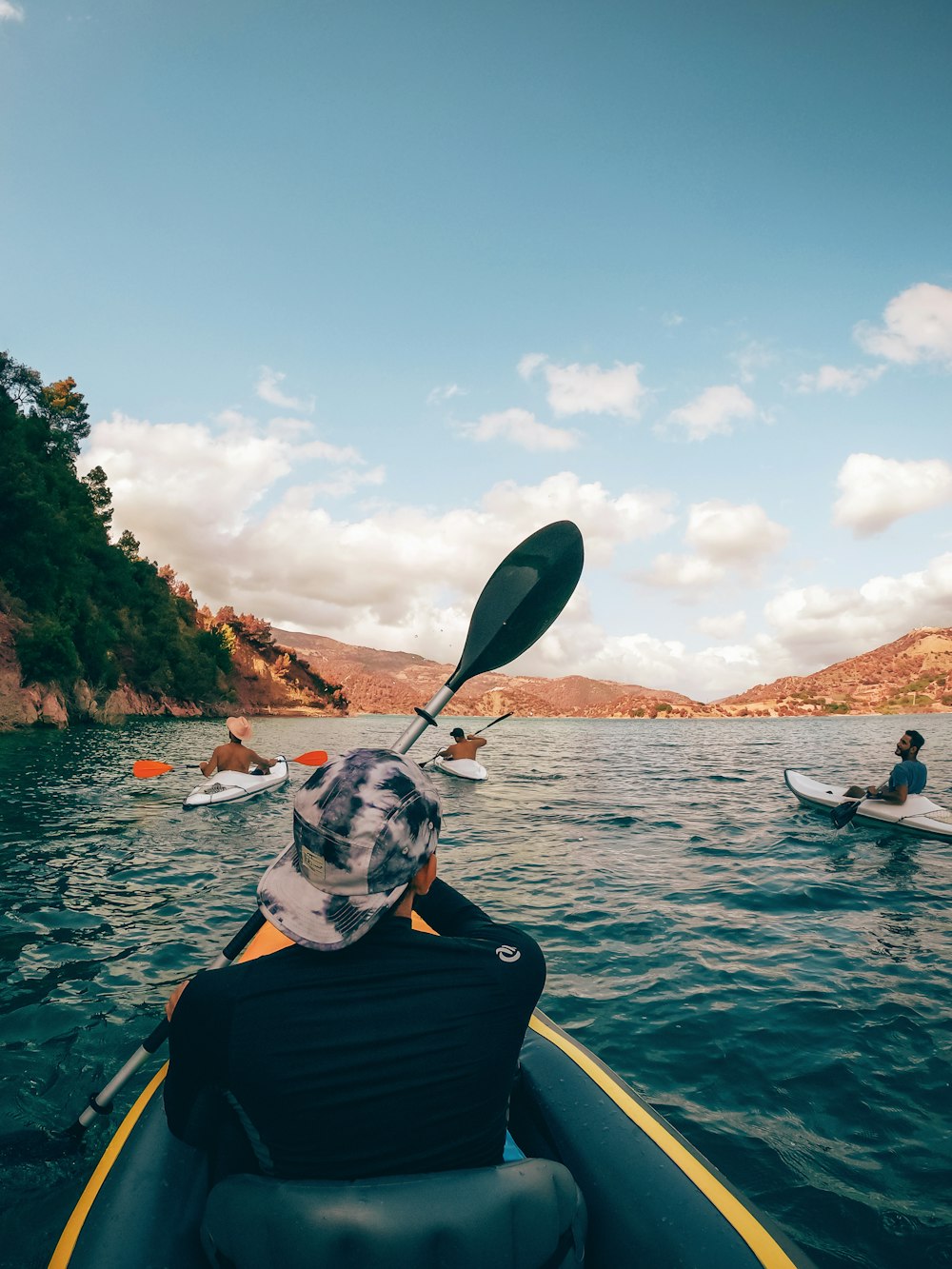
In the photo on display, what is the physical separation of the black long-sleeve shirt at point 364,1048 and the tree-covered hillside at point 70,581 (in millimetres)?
37331

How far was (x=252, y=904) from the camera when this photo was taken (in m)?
7.46

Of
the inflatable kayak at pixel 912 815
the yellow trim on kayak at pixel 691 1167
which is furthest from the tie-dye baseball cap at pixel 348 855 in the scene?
the inflatable kayak at pixel 912 815

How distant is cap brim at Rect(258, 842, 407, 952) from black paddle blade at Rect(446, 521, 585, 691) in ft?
8.78

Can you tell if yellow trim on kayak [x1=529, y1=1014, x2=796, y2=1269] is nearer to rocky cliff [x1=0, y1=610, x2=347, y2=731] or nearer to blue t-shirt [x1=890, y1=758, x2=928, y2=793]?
blue t-shirt [x1=890, y1=758, x2=928, y2=793]

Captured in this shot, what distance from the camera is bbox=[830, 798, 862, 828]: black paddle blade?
11242 millimetres

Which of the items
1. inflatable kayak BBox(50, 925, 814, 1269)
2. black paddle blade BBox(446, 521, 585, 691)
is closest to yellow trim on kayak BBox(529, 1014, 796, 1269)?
inflatable kayak BBox(50, 925, 814, 1269)

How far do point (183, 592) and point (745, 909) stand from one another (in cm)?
8931

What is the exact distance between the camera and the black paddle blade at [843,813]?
11242mm

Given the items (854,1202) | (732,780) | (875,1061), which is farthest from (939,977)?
(732,780)

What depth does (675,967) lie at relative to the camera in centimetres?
590

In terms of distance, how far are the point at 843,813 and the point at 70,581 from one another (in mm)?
42379

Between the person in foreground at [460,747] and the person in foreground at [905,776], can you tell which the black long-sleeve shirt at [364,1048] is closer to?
the person in foreground at [905,776]

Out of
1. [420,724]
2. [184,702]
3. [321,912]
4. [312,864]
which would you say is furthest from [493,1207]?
[184,702]

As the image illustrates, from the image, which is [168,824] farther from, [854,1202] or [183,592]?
[183,592]
